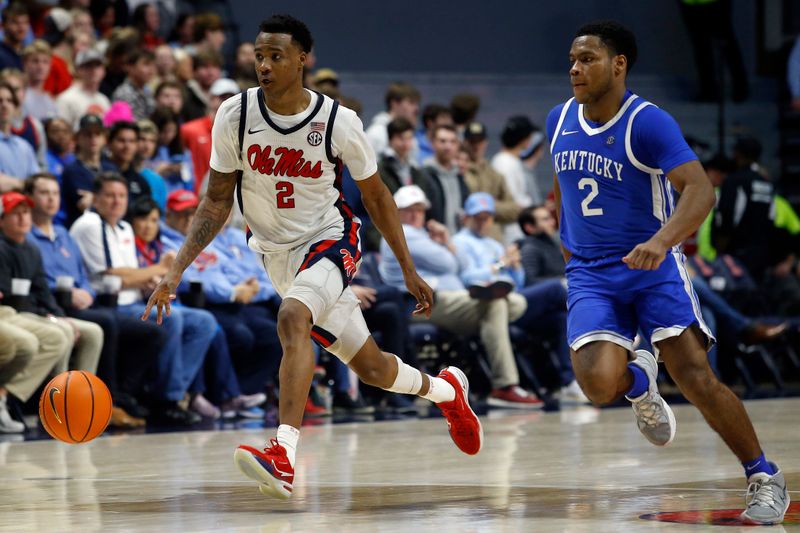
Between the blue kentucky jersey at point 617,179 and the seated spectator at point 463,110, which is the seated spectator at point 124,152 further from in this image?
the blue kentucky jersey at point 617,179

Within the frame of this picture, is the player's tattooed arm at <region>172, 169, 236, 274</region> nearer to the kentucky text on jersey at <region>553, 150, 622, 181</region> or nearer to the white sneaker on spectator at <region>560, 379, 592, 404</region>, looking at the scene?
the kentucky text on jersey at <region>553, 150, 622, 181</region>

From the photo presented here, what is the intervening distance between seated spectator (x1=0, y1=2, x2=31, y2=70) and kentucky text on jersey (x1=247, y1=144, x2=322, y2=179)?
→ 24.3 feet

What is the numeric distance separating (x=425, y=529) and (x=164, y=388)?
6212 millimetres

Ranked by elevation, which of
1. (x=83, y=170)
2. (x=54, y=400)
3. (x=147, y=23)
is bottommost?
(x=54, y=400)

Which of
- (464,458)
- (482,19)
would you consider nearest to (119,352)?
(464,458)

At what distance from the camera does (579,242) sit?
650 cm

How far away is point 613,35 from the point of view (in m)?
6.41

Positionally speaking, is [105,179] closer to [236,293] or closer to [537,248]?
[236,293]

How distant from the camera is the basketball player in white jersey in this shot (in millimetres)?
6719

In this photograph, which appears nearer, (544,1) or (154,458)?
(154,458)

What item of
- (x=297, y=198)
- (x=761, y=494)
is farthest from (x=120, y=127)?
(x=761, y=494)

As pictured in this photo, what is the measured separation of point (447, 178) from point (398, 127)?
810 mm

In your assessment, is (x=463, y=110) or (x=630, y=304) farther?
(x=463, y=110)

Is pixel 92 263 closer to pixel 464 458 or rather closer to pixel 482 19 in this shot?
pixel 464 458
